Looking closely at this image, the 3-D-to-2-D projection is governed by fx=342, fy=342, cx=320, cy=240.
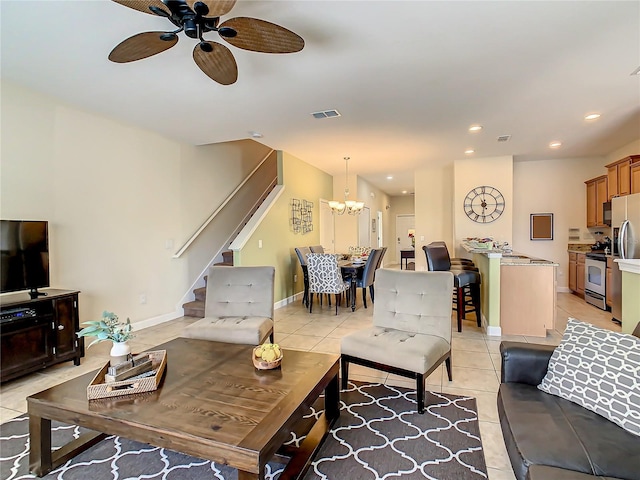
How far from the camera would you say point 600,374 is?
152 centimetres

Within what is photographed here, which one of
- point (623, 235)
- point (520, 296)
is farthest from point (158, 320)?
point (623, 235)

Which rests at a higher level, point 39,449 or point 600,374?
point 600,374

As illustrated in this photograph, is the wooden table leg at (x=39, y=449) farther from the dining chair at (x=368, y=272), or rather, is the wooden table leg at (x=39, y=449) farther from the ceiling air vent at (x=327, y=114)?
the dining chair at (x=368, y=272)

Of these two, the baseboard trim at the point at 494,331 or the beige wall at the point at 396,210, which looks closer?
the baseboard trim at the point at 494,331

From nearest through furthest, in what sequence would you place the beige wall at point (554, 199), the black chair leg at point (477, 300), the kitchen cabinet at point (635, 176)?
the black chair leg at point (477, 300), the kitchen cabinet at point (635, 176), the beige wall at point (554, 199)

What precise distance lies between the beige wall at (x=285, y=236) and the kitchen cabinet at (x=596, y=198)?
5.15 meters

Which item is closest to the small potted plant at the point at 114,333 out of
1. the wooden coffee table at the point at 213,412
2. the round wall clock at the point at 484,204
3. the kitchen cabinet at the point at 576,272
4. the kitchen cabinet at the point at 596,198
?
the wooden coffee table at the point at 213,412

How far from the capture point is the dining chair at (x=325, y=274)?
507cm

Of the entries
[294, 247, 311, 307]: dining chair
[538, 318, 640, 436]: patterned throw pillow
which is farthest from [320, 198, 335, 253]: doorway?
[538, 318, 640, 436]: patterned throw pillow

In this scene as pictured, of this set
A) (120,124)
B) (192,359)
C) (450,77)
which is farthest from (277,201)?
(192,359)

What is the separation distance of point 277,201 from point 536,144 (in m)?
4.32

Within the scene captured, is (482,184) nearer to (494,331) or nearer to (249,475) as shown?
(494,331)

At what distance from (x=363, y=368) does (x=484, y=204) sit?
482 cm

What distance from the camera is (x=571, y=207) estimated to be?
6723mm
